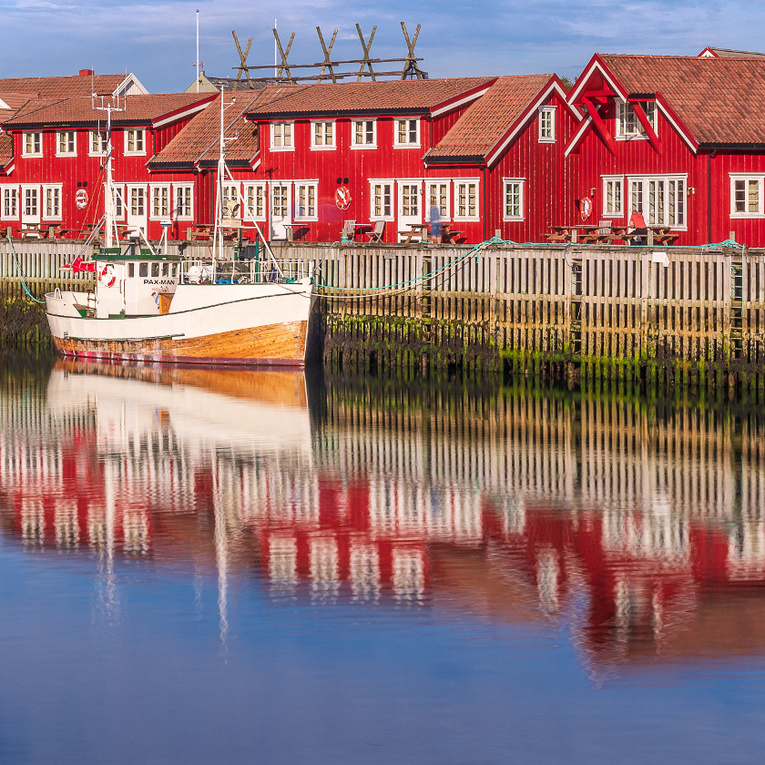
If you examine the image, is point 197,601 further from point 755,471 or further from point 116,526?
point 755,471

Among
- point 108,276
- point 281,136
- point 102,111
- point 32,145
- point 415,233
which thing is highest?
point 102,111

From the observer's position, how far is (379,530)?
2292 cm

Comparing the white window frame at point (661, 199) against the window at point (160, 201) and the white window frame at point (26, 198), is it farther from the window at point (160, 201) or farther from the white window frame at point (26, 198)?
the white window frame at point (26, 198)

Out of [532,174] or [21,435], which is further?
[532,174]

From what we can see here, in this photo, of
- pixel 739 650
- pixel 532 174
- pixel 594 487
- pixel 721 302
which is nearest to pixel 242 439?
pixel 594 487

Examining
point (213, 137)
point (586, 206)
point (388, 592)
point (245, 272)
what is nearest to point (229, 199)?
point (213, 137)

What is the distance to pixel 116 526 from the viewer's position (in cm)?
2347

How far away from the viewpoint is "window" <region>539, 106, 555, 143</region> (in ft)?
172

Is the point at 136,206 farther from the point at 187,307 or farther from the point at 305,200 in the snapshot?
the point at 187,307

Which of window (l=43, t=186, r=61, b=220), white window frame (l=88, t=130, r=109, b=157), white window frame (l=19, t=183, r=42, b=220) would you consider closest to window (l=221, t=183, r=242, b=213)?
white window frame (l=88, t=130, r=109, b=157)

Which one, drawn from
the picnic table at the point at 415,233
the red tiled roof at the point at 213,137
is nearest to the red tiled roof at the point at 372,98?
the red tiled roof at the point at 213,137

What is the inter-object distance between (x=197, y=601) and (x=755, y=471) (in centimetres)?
1287

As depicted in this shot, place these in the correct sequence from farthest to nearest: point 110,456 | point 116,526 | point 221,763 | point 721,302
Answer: point 721,302 → point 110,456 → point 116,526 → point 221,763

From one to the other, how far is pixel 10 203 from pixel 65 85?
10163 millimetres
